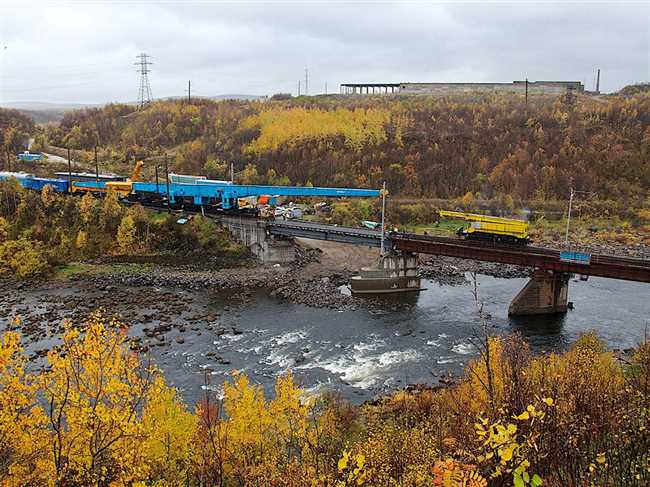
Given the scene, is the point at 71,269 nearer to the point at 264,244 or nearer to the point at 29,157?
the point at 264,244

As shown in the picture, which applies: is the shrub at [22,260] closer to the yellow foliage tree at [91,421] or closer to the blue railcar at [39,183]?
the blue railcar at [39,183]

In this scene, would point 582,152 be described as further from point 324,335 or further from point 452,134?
point 324,335

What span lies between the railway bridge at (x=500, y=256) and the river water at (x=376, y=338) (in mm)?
1502

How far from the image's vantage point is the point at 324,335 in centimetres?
2961

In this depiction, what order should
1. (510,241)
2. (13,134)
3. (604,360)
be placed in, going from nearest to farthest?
(604,360) < (510,241) < (13,134)

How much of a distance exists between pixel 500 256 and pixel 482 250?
1227 millimetres

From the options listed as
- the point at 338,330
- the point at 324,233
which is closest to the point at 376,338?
the point at 338,330

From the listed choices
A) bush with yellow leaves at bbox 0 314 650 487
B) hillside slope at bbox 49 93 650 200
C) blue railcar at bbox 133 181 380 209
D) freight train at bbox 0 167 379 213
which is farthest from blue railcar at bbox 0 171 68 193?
bush with yellow leaves at bbox 0 314 650 487

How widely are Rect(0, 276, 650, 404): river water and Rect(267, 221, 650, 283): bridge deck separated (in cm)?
346

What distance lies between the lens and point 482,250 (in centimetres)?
3397

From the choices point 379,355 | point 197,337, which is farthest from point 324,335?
point 197,337

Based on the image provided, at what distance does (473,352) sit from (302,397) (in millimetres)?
10452

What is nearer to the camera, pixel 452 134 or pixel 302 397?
pixel 302 397

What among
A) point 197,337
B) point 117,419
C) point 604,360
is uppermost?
point 117,419
